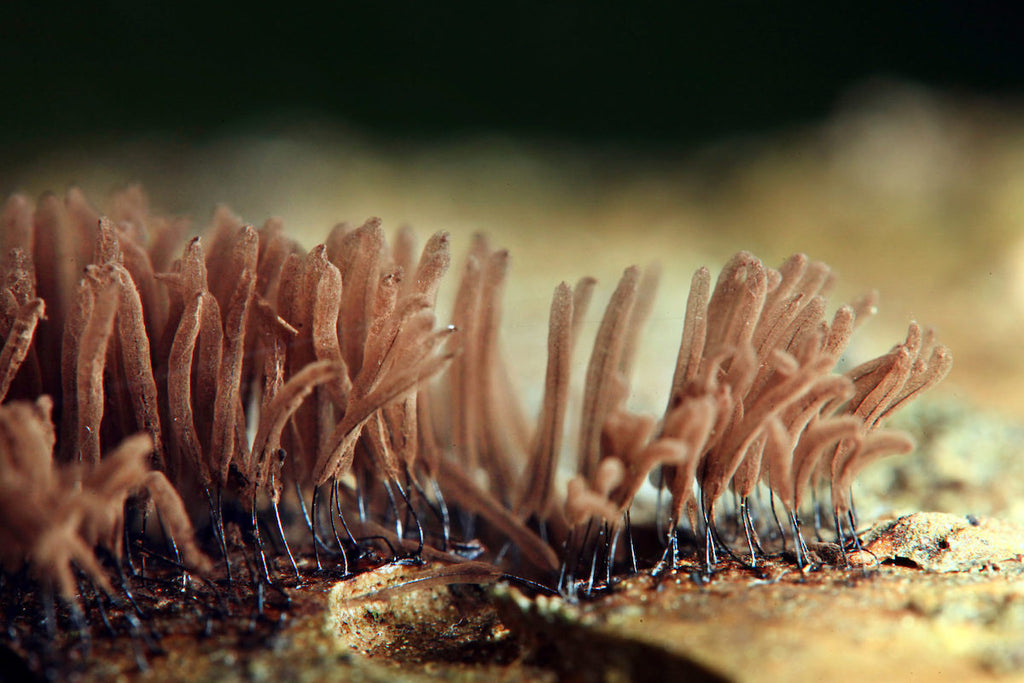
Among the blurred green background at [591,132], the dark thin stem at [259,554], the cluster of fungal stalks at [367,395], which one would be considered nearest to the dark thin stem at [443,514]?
the cluster of fungal stalks at [367,395]

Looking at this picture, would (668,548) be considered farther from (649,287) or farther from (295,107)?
(295,107)

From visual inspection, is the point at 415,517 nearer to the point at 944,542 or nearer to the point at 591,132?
the point at 944,542

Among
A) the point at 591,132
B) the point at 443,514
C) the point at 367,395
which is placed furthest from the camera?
the point at 591,132

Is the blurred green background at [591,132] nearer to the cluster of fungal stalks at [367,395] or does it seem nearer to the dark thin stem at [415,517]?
the cluster of fungal stalks at [367,395]

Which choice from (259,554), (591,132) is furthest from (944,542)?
(591,132)

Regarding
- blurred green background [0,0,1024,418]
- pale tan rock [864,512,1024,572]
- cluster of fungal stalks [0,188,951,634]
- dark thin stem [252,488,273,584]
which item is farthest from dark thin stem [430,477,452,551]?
blurred green background [0,0,1024,418]

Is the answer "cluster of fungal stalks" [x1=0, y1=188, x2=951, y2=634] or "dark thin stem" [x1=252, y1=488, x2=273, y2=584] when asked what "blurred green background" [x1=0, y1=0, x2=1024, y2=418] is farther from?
"dark thin stem" [x1=252, y1=488, x2=273, y2=584]

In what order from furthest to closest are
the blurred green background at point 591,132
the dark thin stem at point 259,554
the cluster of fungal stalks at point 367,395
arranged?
the blurred green background at point 591,132, the dark thin stem at point 259,554, the cluster of fungal stalks at point 367,395

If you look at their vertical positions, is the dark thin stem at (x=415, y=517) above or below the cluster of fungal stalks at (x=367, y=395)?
below
